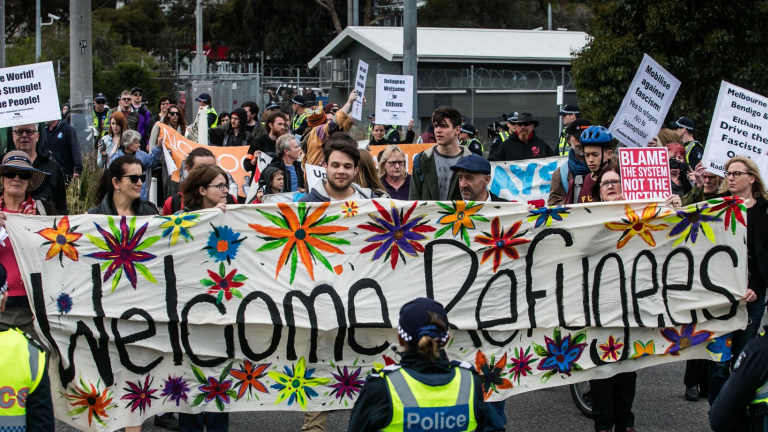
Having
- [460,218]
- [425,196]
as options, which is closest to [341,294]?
[460,218]

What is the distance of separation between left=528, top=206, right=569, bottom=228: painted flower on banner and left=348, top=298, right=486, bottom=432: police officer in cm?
258

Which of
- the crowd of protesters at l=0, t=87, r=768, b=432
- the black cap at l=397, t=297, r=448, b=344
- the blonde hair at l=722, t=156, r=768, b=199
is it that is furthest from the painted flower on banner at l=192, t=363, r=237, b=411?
the blonde hair at l=722, t=156, r=768, b=199

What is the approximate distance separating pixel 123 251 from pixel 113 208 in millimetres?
565

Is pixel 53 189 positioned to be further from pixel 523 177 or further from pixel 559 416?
pixel 523 177

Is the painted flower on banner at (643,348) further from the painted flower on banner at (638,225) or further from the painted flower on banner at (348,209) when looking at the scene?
the painted flower on banner at (348,209)

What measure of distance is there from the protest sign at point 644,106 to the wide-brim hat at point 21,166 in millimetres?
4437

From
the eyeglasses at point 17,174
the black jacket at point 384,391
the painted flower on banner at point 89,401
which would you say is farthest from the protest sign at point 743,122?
the eyeglasses at point 17,174

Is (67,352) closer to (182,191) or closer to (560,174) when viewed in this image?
(182,191)

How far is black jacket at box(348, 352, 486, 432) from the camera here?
3.78 metres

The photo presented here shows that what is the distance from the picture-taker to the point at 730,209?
6.45 m

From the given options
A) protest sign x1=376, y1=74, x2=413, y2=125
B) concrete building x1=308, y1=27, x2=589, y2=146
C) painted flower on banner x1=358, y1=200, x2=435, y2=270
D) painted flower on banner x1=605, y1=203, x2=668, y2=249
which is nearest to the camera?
painted flower on banner x1=358, y1=200, x2=435, y2=270

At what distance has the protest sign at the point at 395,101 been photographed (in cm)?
1353

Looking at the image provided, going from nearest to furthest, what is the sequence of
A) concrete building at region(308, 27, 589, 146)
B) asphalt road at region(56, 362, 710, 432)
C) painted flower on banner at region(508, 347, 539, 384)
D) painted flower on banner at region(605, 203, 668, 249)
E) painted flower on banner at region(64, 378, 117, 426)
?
painted flower on banner at region(64, 378, 117, 426) < painted flower on banner at region(508, 347, 539, 384) < painted flower on banner at region(605, 203, 668, 249) < asphalt road at region(56, 362, 710, 432) < concrete building at region(308, 27, 589, 146)

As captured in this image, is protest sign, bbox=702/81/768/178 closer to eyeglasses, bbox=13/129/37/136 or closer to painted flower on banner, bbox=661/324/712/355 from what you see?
painted flower on banner, bbox=661/324/712/355
